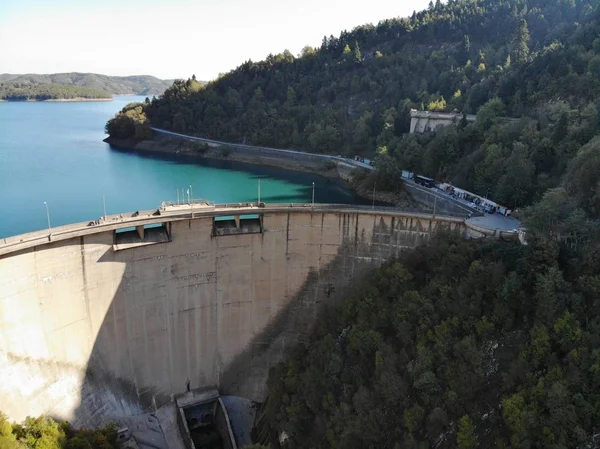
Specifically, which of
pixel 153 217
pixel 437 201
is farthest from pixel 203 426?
pixel 437 201

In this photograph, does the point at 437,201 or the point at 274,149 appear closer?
the point at 437,201

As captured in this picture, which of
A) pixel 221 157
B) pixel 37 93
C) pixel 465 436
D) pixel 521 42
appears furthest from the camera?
pixel 37 93

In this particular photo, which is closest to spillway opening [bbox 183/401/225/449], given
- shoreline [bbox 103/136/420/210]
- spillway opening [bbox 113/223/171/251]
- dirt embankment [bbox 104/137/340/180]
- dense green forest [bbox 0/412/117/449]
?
dense green forest [bbox 0/412/117/449]

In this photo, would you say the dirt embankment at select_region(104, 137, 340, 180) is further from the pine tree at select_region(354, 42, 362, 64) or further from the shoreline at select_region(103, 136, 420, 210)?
the pine tree at select_region(354, 42, 362, 64)

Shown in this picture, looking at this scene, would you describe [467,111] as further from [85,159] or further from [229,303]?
[85,159]

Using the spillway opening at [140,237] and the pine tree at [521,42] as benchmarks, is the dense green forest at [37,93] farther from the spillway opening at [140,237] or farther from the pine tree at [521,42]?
the spillway opening at [140,237]

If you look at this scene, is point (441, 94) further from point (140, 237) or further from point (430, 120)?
point (140, 237)

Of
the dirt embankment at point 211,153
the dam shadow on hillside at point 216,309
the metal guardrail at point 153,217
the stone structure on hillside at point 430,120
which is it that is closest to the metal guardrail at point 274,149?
the dirt embankment at point 211,153
